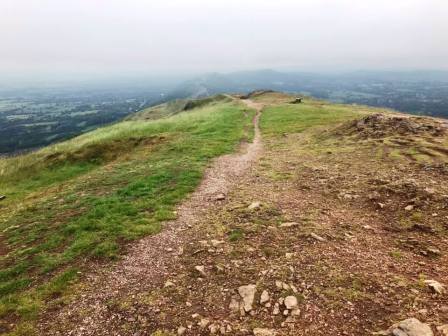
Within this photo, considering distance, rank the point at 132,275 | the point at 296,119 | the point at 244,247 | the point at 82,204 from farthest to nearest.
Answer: the point at 296,119 < the point at 82,204 < the point at 244,247 < the point at 132,275

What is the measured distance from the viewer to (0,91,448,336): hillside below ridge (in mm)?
10391

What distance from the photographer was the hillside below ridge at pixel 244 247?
10391 mm

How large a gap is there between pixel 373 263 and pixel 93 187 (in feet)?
62.6

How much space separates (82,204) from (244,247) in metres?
11.8

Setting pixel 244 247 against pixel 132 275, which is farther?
pixel 244 247

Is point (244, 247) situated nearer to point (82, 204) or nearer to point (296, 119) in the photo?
point (82, 204)

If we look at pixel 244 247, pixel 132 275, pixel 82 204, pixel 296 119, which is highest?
pixel 244 247

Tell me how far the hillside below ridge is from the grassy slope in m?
0.09

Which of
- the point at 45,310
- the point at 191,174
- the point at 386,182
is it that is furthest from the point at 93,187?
the point at 386,182

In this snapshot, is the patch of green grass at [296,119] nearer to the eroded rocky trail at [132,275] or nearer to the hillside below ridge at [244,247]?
the hillside below ridge at [244,247]

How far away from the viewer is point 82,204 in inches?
838

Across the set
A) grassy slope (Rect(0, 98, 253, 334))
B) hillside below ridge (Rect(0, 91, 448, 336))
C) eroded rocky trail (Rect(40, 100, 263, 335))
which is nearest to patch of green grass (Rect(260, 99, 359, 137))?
grassy slope (Rect(0, 98, 253, 334))

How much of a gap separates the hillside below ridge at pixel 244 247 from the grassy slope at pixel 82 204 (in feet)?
0.31

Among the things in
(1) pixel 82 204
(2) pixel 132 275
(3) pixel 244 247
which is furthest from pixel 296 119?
(2) pixel 132 275
